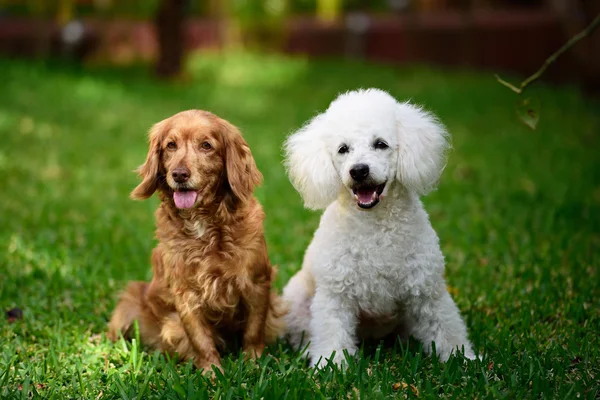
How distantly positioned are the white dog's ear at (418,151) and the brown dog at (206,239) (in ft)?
2.64

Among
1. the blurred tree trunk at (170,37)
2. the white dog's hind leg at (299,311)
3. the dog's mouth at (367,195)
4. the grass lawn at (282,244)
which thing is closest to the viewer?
the grass lawn at (282,244)

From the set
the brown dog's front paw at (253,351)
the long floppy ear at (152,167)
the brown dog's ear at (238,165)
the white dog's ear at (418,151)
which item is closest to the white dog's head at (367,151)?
the white dog's ear at (418,151)

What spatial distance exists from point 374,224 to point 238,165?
0.78m

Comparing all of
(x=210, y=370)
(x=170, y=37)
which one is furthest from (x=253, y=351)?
(x=170, y=37)

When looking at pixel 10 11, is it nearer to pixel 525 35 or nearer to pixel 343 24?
pixel 343 24

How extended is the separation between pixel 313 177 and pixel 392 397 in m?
1.17

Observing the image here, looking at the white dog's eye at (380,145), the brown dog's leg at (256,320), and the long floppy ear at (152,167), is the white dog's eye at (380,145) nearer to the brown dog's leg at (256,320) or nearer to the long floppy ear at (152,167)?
the brown dog's leg at (256,320)

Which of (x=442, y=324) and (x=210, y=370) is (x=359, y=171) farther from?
(x=210, y=370)

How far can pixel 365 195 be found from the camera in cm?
354

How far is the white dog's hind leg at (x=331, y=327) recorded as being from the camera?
3.66 meters

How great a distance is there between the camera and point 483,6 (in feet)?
65.2

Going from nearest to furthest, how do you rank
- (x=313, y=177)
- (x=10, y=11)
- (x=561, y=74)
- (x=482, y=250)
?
(x=313, y=177), (x=482, y=250), (x=561, y=74), (x=10, y=11)

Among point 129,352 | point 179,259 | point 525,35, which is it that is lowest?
point 129,352

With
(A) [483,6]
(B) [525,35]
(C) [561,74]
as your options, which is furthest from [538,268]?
(A) [483,6]
